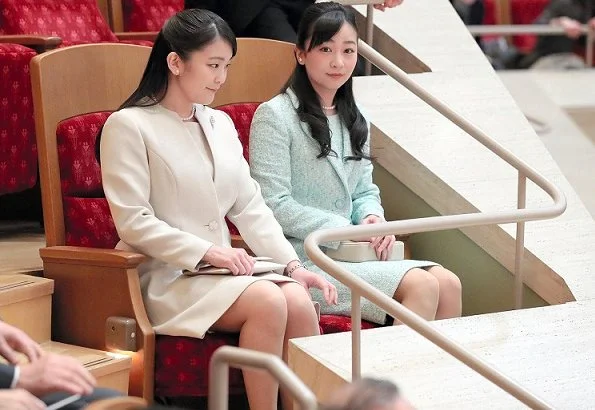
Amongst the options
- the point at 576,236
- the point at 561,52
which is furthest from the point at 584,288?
the point at 561,52

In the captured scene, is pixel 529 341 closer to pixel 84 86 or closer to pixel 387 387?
pixel 84 86

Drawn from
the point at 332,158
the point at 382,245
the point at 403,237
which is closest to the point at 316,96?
the point at 332,158

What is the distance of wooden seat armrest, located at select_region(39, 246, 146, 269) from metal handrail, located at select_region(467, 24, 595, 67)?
4473 mm

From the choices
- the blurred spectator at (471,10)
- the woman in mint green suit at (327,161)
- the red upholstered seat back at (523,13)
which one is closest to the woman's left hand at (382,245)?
the woman in mint green suit at (327,161)

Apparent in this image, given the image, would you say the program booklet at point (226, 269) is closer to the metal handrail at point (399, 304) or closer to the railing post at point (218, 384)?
the metal handrail at point (399, 304)

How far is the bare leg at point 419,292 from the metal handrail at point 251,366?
1.33m

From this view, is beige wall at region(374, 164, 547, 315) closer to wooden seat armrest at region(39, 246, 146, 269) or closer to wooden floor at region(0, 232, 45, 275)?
wooden floor at region(0, 232, 45, 275)

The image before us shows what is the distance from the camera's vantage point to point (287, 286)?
3.31 m

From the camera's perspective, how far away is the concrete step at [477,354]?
3.15m

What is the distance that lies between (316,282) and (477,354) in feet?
1.50

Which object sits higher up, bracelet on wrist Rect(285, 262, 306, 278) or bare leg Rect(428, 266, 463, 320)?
bracelet on wrist Rect(285, 262, 306, 278)

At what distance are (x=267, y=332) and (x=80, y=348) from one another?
0.50 m

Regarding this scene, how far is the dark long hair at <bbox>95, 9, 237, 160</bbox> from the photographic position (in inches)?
130

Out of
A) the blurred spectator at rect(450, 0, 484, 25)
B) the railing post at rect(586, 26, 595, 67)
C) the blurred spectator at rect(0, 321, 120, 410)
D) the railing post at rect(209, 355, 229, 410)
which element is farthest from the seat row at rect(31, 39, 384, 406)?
the blurred spectator at rect(450, 0, 484, 25)
